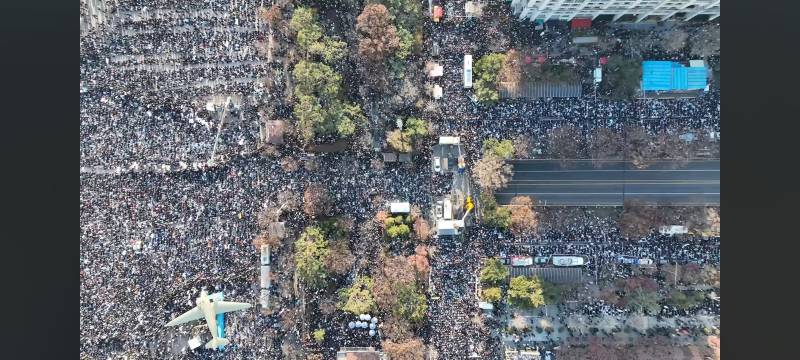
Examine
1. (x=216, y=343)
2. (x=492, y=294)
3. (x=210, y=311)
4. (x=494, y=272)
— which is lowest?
(x=216, y=343)

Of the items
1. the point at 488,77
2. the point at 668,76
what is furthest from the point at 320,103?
the point at 668,76

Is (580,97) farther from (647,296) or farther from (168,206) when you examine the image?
(168,206)

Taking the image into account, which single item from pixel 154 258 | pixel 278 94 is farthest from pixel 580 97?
pixel 154 258

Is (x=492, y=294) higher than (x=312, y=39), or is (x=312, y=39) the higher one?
(x=312, y=39)

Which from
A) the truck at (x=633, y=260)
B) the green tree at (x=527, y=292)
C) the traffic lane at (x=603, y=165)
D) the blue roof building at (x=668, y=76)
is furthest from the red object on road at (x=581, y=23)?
the green tree at (x=527, y=292)

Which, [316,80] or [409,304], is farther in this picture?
[409,304]

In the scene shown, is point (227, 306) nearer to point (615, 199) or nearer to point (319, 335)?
point (319, 335)

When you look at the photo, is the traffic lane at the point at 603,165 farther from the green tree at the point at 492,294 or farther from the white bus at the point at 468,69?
the green tree at the point at 492,294

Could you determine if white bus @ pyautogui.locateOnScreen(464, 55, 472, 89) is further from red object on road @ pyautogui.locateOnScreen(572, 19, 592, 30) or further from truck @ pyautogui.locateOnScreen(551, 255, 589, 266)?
truck @ pyautogui.locateOnScreen(551, 255, 589, 266)
